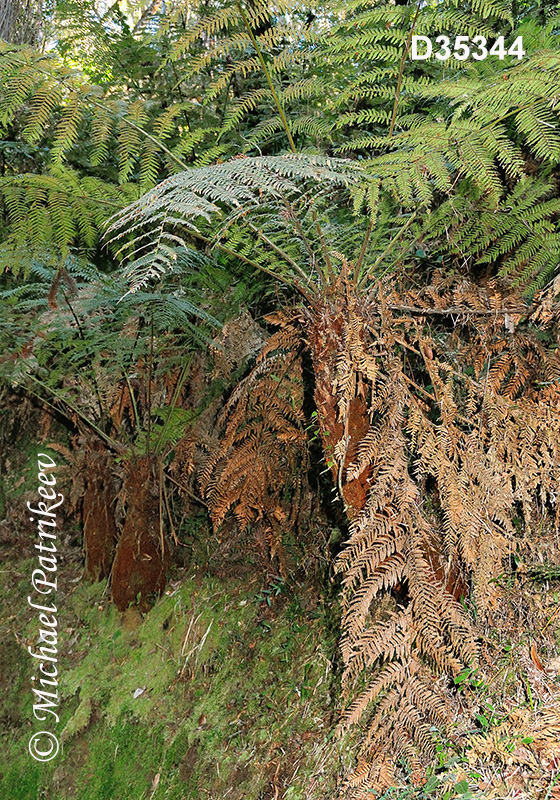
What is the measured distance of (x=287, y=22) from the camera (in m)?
1.95

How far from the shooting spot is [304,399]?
2471 mm

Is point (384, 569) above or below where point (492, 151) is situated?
below

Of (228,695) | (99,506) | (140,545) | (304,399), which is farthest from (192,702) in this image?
(304,399)

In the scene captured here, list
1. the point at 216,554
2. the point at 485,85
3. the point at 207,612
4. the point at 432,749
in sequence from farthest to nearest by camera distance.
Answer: the point at 216,554 → the point at 207,612 → the point at 432,749 → the point at 485,85

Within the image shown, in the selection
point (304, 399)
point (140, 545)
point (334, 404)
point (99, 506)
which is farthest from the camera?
point (99, 506)

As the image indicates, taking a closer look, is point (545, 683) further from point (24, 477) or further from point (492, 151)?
point (24, 477)

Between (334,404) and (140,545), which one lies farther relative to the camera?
(140,545)

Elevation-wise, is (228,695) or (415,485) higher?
(415,485)

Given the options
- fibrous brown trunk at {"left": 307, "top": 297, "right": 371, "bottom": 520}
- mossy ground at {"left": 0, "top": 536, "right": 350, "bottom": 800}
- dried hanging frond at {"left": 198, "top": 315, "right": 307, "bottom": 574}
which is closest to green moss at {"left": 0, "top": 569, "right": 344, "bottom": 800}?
mossy ground at {"left": 0, "top": 536, "right": 350, "bottom": 800}

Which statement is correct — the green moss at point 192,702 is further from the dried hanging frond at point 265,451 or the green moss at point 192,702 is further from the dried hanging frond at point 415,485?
the dried hanging frond at point 265,451

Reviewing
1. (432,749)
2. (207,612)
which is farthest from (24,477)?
(432,749)

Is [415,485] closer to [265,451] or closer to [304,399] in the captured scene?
[304,399]

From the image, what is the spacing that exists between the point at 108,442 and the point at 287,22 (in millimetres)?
2098

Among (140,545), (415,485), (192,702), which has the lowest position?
(192,702)
